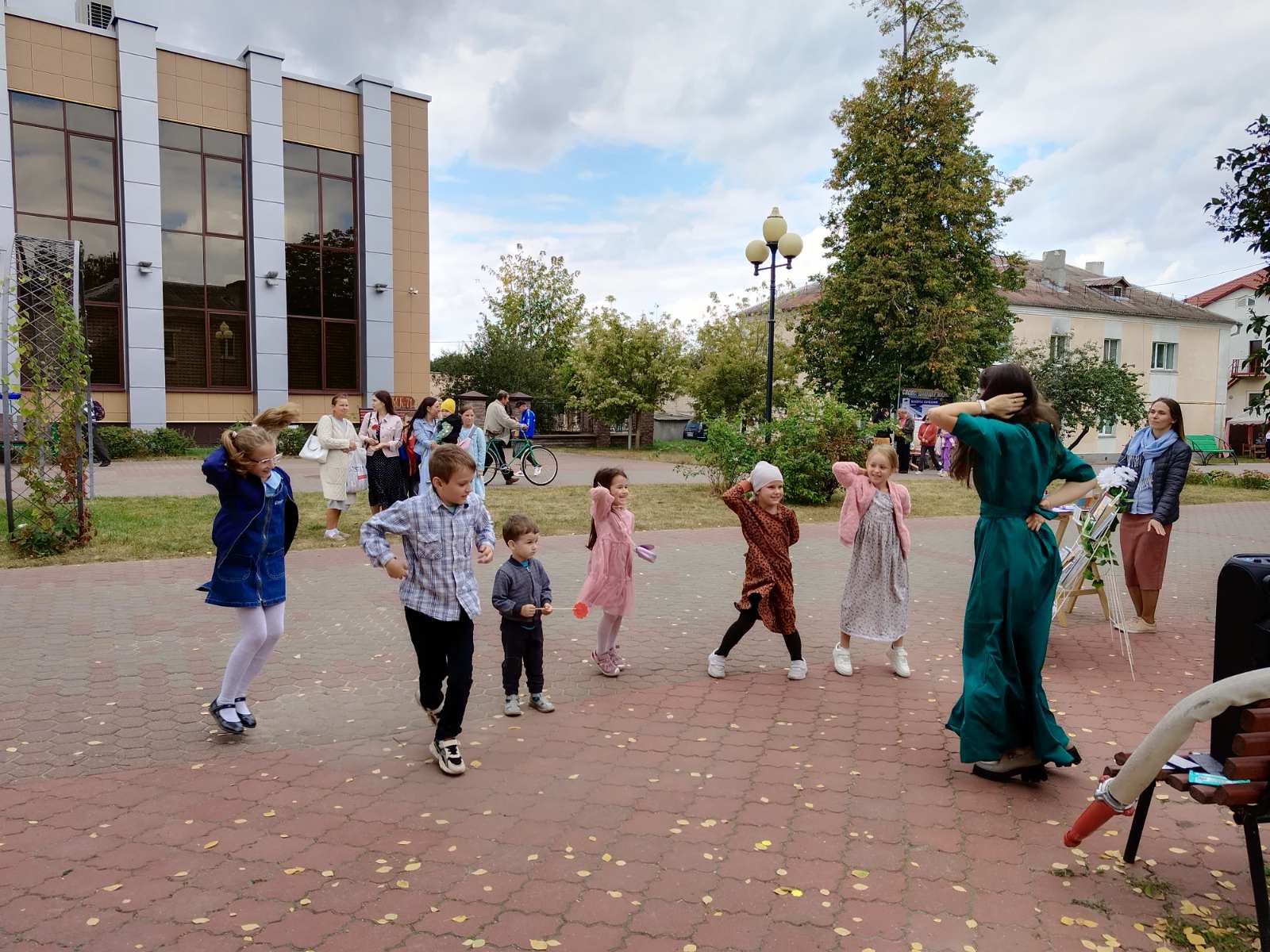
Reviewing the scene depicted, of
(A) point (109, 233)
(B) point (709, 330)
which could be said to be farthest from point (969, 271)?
(A) point (109, 233)

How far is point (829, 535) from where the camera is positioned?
1210cm

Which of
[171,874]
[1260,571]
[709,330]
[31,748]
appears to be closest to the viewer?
[1260,571]

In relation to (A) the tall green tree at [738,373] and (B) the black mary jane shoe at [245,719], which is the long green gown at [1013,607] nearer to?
(B) the black mary jane shoe at [245,719]

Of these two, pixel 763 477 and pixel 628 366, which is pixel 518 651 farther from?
pixel 628 366

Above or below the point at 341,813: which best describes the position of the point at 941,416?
above

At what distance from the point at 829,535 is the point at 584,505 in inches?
166

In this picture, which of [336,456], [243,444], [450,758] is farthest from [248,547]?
[336,456]

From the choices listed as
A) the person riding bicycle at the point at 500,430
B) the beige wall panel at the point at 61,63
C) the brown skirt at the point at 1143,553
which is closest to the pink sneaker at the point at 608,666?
the brown skirt at the point at 1143,553

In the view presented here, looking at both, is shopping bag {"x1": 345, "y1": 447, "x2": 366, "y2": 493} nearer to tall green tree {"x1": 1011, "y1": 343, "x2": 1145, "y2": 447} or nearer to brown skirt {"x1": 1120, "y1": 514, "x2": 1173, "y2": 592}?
brown skirt {"x1": 1120, "y1": 514, "x2": 1173, "y2": 592}

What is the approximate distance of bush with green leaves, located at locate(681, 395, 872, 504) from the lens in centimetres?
1466

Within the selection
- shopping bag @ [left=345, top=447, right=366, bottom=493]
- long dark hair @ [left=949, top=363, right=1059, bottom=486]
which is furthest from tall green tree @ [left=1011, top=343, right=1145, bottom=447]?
long dark hair @ [left=949, top=363, right=1059, bottom=486]

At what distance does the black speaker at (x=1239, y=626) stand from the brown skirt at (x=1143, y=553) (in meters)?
4.43

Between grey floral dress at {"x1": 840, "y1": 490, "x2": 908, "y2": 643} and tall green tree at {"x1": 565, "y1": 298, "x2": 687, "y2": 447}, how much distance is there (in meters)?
24.6

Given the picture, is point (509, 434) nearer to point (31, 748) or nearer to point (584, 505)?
point (584, 505)
